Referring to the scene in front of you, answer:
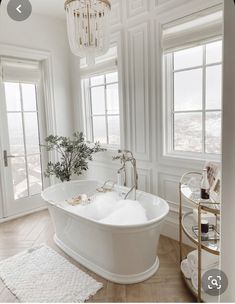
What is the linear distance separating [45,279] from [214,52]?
2620mm

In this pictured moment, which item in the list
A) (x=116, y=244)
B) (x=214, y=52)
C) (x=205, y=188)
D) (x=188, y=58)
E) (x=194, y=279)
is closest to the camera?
(x=205, y=188)

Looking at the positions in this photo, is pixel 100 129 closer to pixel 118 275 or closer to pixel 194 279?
pixel 118 275

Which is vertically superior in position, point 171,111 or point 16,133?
point 171,111

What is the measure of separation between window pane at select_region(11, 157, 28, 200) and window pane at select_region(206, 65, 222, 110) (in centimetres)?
268

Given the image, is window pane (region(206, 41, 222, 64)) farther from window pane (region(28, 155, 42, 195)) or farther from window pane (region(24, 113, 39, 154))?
window pane (region(28, 155, 42, 195))

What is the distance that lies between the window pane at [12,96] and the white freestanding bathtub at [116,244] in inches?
66.7

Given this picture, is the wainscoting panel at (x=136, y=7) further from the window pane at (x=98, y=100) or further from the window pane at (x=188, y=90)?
the window pane at (x=98, y=100)

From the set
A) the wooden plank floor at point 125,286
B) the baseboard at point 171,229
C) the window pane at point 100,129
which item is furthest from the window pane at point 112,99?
the wooden plank floor at point 125,286

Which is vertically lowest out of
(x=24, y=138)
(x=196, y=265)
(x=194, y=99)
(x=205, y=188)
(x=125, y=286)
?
(x=125, y=286)

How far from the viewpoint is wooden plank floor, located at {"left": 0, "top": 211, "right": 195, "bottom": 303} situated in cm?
189

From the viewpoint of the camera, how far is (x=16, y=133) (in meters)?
3.51

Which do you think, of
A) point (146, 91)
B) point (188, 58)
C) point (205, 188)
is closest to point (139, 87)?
point (146, 91)

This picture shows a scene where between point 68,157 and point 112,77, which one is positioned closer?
point 112,77

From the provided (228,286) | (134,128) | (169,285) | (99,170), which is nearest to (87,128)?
(99,170)
